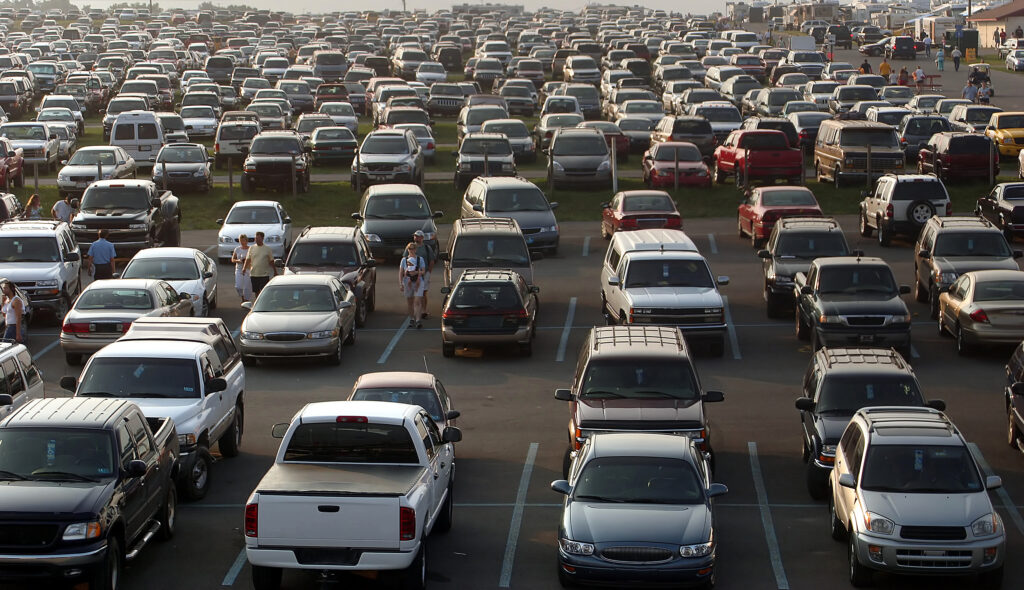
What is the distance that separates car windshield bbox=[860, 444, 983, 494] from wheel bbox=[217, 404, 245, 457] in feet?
27.8

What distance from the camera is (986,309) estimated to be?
24.8m

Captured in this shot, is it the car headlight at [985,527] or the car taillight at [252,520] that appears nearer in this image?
the car taillight at [252,520]

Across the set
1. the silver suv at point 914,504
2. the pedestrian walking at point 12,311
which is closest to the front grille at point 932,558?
the silver suv at point 914,504

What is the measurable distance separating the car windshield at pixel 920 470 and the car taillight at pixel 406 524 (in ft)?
15.4

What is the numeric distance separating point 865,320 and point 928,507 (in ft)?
34.5

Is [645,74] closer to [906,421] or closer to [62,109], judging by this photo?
[62,109]

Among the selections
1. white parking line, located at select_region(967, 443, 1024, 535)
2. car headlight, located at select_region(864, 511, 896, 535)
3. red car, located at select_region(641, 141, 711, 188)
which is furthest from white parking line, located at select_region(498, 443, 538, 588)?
red car, located at select_region(641, 141, 711, 188)

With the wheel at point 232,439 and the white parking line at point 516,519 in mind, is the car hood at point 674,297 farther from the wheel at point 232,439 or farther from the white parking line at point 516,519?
the wheel at point 232,439

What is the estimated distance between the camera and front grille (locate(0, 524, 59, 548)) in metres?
13.7

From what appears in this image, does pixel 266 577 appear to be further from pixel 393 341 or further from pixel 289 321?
pixel 393 341

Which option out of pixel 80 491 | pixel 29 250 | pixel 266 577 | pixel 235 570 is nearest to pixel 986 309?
pixel 235 570

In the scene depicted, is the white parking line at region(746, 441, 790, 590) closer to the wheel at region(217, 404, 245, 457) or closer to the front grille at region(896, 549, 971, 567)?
the front grille at region(896, 549, 971, 567)

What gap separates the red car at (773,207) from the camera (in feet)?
113

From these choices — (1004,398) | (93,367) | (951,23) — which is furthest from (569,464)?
(951,23)
